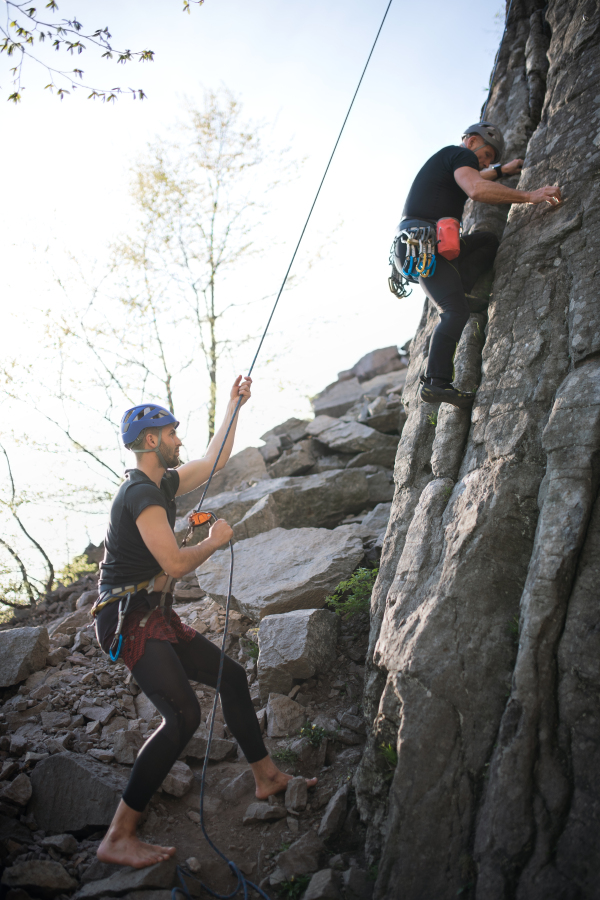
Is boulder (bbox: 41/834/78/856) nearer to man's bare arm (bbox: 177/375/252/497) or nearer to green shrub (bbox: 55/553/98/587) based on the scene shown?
man's bare arm (bbox: 177/375/252/497)

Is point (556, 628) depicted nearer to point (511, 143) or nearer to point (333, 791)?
point (333, 791)

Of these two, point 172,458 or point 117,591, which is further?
point 172,458

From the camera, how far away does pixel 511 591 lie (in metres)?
3.44

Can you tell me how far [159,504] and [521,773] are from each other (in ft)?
8.51

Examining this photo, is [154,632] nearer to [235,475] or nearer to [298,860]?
[298,860]

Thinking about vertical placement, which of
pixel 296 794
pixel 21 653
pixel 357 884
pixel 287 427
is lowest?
pixel 357 884

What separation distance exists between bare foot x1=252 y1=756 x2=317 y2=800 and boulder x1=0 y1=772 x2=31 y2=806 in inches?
65.5

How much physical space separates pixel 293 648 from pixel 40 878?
2.38 meters

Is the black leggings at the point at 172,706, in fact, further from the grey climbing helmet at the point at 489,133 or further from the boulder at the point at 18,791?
the grey climbing helmet at the point at 489,133

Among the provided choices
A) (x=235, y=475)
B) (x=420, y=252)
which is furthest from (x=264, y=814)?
(x=235, y=475)

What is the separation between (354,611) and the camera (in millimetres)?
5324

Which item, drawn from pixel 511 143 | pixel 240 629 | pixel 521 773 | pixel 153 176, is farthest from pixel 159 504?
pixel 153 176

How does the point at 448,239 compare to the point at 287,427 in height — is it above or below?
below

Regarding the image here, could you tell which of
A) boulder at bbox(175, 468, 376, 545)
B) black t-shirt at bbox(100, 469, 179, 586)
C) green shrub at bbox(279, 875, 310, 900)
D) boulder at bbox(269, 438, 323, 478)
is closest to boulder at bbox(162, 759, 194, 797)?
green shrub at bbox(279, 875, 310, 900)
